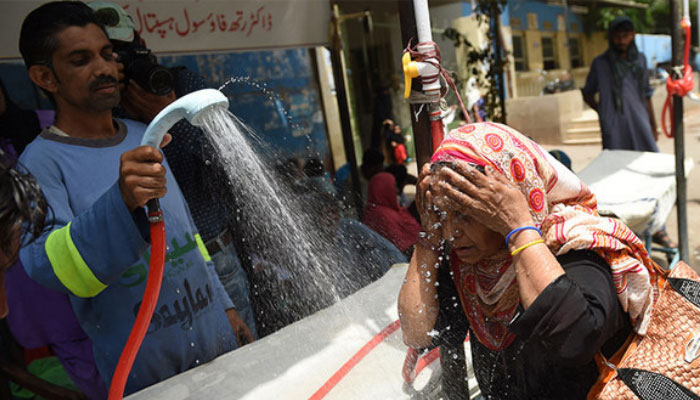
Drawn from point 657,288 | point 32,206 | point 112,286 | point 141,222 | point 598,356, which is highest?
point 32,206

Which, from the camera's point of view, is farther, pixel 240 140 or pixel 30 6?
pixel 30 6

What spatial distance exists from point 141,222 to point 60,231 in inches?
8.8

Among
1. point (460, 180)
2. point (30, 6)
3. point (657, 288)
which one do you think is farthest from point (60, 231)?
point (657, 288)

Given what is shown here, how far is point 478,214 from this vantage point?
1288 mm

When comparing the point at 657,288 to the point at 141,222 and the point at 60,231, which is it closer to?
the point at 141,222

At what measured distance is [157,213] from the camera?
1.24m

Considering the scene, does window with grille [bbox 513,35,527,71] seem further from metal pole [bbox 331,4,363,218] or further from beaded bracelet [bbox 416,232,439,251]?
beaded bracelet [bbox 416,232,439,251]

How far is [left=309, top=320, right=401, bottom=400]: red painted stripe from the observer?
1693mm

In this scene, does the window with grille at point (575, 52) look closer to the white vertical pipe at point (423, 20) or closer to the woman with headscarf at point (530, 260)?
the white vertical pipe at point (423, 20)

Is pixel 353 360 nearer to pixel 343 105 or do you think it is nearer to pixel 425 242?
pixel 425 242

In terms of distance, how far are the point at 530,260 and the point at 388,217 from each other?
229cm

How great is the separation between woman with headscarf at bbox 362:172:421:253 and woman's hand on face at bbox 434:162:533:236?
203cm

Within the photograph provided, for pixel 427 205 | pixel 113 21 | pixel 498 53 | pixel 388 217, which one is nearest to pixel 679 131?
pixel 498 53

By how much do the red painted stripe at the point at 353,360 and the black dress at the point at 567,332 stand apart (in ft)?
1.64
